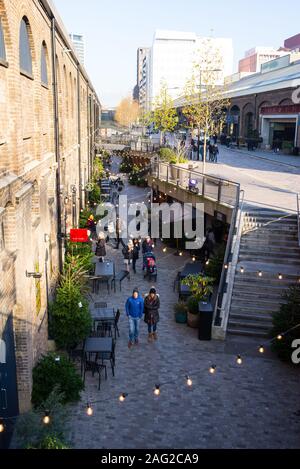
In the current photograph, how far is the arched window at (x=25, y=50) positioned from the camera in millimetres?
8844

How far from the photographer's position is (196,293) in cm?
1375

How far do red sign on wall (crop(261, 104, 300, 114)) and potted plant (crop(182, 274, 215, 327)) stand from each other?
26300 millimetres

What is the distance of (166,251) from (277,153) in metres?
21.5

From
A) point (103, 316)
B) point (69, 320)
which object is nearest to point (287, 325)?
point (103, 316)

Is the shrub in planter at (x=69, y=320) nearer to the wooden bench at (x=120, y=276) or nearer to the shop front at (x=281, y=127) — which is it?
the wooden bench at (x=120, y=276)

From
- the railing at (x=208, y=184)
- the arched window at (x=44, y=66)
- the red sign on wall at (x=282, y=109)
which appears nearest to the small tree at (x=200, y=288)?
the railing at (x=208, y=184)

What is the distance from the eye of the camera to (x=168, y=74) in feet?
436

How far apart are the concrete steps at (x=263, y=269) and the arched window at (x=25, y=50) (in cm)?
841

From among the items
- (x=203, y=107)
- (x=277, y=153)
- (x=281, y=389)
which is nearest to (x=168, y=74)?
(x=277, y=153)

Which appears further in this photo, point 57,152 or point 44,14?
point 57,152

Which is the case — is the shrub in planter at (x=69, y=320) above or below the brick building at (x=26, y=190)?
below

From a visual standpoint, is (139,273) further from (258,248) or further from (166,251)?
(258,248)

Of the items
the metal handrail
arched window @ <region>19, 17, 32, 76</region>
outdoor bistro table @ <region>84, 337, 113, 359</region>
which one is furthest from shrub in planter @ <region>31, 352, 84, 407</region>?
arched window @ <region>19, 17, 32, 76</region>

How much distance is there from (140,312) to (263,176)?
598 inches
